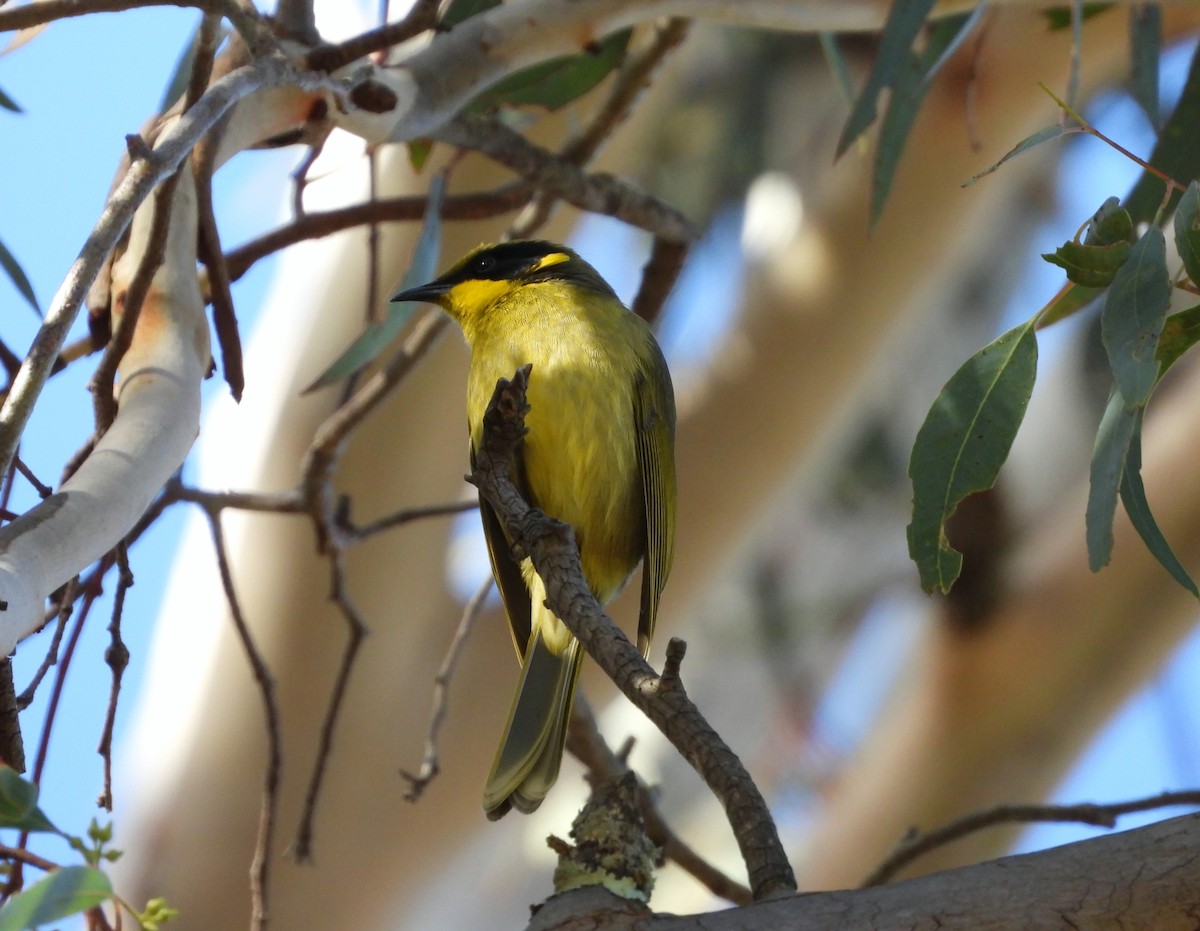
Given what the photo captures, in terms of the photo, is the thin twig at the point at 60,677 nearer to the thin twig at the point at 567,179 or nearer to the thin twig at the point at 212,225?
the thin twig at the point at 212,225

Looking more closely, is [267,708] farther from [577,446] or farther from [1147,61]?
[1147,61]

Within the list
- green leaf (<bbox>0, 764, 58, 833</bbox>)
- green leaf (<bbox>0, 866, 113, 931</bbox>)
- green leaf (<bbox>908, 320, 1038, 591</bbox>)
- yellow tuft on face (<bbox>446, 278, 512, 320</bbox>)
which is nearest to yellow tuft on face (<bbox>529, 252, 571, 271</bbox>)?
yellow tuft on face (<bbox>446, 278, 512, 320</bbox>)

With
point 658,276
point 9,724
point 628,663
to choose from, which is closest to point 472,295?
point 658,276

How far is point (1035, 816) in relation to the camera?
7.10 ft

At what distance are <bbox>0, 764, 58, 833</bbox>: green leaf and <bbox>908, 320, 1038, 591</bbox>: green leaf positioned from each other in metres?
1.08

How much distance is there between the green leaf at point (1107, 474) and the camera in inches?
63.7

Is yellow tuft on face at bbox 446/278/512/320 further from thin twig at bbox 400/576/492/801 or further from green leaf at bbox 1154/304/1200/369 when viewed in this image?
green leaf at bbox 1154/304/1200/369

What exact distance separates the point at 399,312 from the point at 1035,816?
5.09ft

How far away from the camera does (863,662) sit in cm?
773

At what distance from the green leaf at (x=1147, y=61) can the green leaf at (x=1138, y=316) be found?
1511 mm

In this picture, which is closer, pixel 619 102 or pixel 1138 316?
pixel 1138 316

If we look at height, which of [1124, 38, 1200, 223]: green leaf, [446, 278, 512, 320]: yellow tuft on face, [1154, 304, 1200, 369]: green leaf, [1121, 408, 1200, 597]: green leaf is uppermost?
[446, 278, 512, 320]: yellow tuft on face

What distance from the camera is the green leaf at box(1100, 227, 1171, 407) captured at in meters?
1.53

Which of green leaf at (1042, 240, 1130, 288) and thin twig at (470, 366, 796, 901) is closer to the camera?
thin twig at (470, 366, 796, 901)
